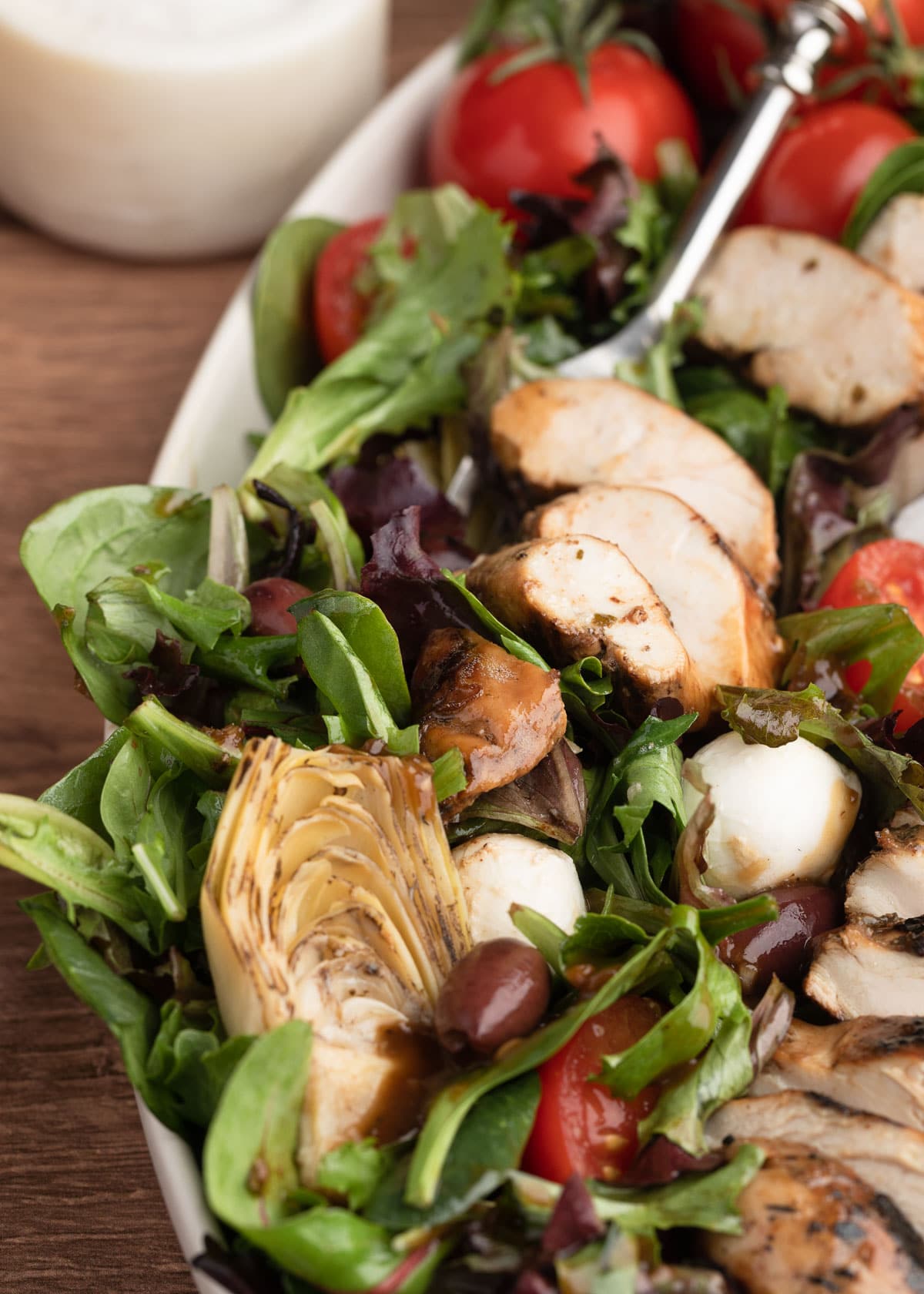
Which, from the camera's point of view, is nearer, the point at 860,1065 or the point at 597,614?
the point at 860,1065

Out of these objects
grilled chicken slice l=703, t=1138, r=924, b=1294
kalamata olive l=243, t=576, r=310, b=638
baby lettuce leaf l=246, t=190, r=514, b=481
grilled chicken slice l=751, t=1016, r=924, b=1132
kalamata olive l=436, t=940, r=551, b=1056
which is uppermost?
kalamata olive l=243, t=576, r=310, b=638

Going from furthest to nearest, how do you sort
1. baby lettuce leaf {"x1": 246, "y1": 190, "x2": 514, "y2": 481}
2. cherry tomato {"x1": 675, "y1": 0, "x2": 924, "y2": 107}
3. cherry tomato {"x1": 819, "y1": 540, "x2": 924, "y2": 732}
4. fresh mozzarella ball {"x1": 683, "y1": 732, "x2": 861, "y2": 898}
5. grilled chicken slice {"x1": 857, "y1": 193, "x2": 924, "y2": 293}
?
cherry tomato {"x1": 675, "y1": 0, "x2": 924, "y2": 107}, grilled chicken slice {"x1": 857, "y1": 193, "x2": 924, "y2": 293}, baby lettuce leaf {"x1": 246, "y1": 190, "x2": 514, "y2": 481}, cherry tomato {"x1": 819, "y1": 540, "x2": 924, "y2": 732}, fresh mozzarella ball {"x1": 683, "y1": 732, "x2": 861, "y2": 898}

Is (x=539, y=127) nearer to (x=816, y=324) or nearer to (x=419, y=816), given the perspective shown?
(x=816, y=324)

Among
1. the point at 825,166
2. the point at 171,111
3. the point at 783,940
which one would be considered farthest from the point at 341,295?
the point at 783,940

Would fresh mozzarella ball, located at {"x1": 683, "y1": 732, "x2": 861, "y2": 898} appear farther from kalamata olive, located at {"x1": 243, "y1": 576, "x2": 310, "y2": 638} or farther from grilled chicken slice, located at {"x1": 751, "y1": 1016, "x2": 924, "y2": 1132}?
kalamata olive, located at {"x1": 243, "y1": 576, "x2": 310, "y2": 638}

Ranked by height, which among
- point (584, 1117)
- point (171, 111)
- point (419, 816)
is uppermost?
point (171, 111)

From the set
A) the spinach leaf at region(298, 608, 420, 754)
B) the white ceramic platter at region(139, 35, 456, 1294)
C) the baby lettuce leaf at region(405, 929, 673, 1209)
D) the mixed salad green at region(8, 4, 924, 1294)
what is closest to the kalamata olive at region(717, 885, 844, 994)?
the mixed salad green at region(8, 4, 924, 1294)
